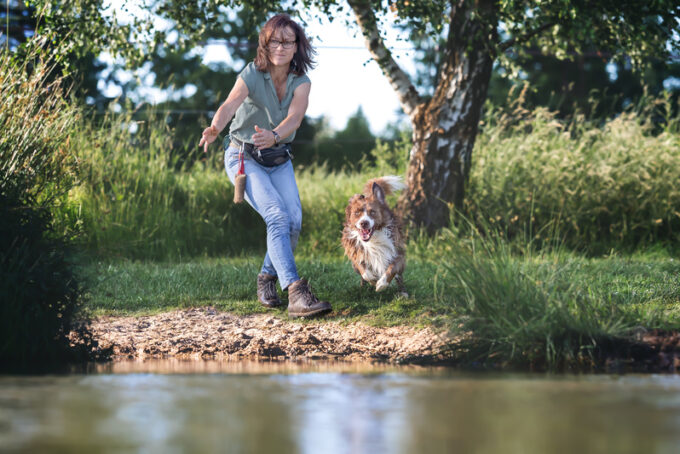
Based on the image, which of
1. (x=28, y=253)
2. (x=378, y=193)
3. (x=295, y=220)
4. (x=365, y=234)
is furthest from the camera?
(x=378, y=193)

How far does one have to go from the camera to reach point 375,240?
7625 millimetres

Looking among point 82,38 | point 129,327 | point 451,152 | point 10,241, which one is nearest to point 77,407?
point 10,241

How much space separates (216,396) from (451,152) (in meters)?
8.21

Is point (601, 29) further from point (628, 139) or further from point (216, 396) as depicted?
point (216, 396)

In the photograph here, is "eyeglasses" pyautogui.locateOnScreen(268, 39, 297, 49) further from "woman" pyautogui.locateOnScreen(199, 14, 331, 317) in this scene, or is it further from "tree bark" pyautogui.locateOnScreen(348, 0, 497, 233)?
"tree bark" pyautogui.locateOnScreen(348, 0, 497, 233)

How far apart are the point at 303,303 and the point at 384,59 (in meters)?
5.77

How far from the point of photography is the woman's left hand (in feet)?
22.3

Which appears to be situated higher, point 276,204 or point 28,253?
point 276,204

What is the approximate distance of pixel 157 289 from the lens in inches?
340

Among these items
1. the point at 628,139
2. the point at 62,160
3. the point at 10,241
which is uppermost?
the point at 628,139

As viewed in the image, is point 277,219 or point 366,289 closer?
point 277,219

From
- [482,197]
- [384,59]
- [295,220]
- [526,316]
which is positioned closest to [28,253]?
[295,220]

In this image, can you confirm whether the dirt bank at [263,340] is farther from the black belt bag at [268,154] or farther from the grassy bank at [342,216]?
the black belt bag at [268,154]

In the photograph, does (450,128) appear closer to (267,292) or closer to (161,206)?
(161,206)
